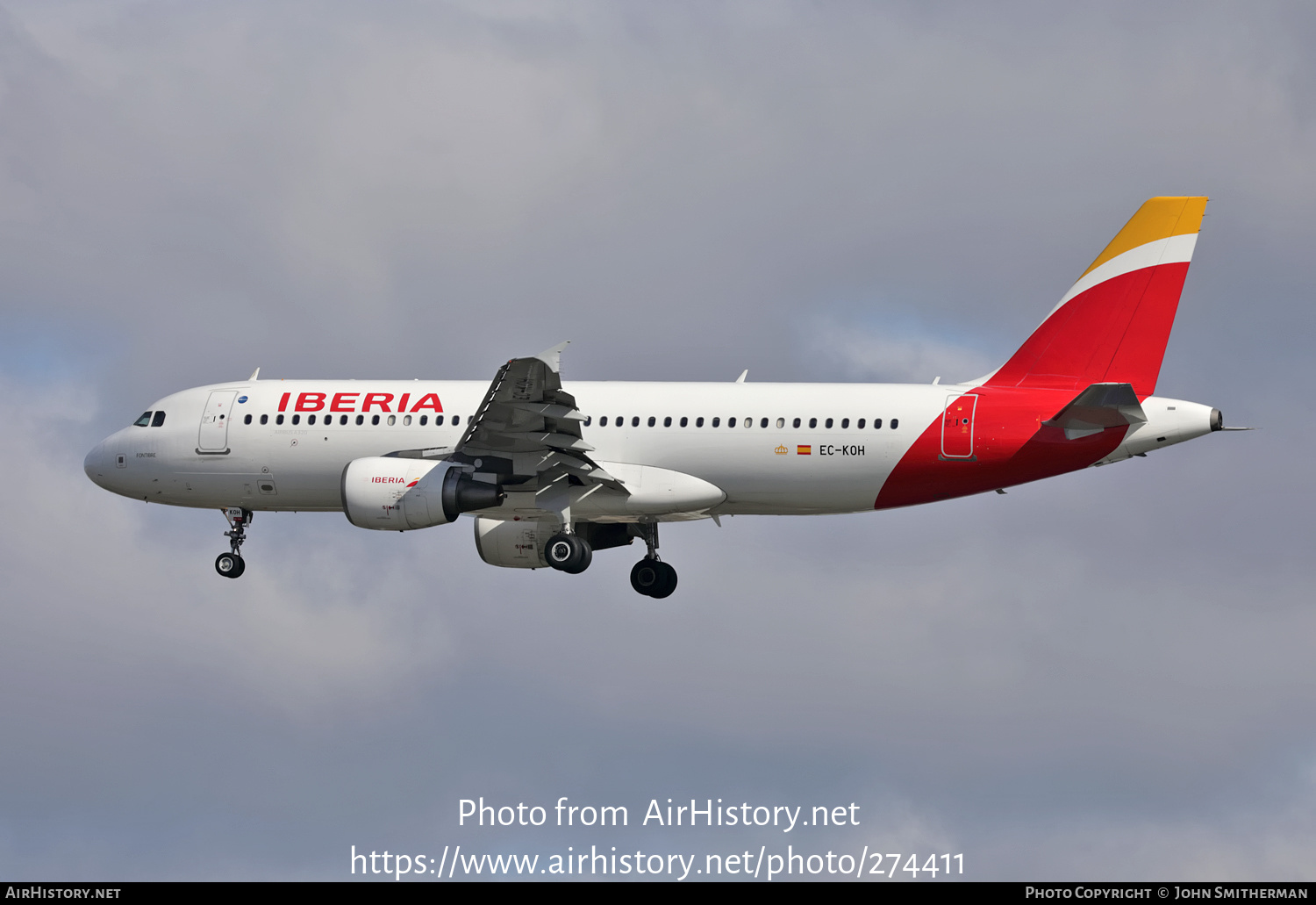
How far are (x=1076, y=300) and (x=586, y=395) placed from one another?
12710 millimetres

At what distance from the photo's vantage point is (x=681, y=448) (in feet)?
135

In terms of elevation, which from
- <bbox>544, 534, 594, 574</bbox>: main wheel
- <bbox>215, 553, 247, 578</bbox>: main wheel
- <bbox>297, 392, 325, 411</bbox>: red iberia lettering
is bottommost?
<bbox>544, 534, 594, 574</bbox>: main wheel

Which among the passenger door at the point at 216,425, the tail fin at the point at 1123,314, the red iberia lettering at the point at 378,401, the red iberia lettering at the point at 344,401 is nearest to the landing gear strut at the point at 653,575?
the red iberia lettering at the point at 378,401

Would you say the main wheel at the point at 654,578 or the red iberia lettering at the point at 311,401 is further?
the main wheel at the point at 654,578

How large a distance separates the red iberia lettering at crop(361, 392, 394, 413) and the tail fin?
15.7m

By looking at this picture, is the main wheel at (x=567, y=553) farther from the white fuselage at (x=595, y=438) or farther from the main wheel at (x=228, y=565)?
the main wheel at (x=228, y=565)

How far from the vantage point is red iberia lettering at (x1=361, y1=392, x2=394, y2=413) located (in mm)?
43406

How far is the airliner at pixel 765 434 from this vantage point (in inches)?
1548

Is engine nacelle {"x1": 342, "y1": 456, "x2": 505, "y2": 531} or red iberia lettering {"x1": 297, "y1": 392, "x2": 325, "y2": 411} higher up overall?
red iberia lettering {"x1": 297, "y1": 392, "x2": 325, "y2": 411}

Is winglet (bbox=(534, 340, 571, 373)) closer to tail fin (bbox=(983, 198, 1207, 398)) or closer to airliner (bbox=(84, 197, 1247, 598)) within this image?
airliner (bbox=(84, 197, 1247, 598))

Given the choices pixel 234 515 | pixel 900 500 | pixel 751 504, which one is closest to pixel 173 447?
pixel 234 515

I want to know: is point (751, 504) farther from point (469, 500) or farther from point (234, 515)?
point (234, 515)

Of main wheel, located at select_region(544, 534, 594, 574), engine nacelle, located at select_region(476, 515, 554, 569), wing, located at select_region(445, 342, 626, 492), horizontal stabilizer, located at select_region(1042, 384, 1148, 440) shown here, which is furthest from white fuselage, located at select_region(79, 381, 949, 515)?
engine nacelle, located at select_region(476, 515, 554, 569)

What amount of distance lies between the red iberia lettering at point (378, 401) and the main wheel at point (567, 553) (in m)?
6.02
